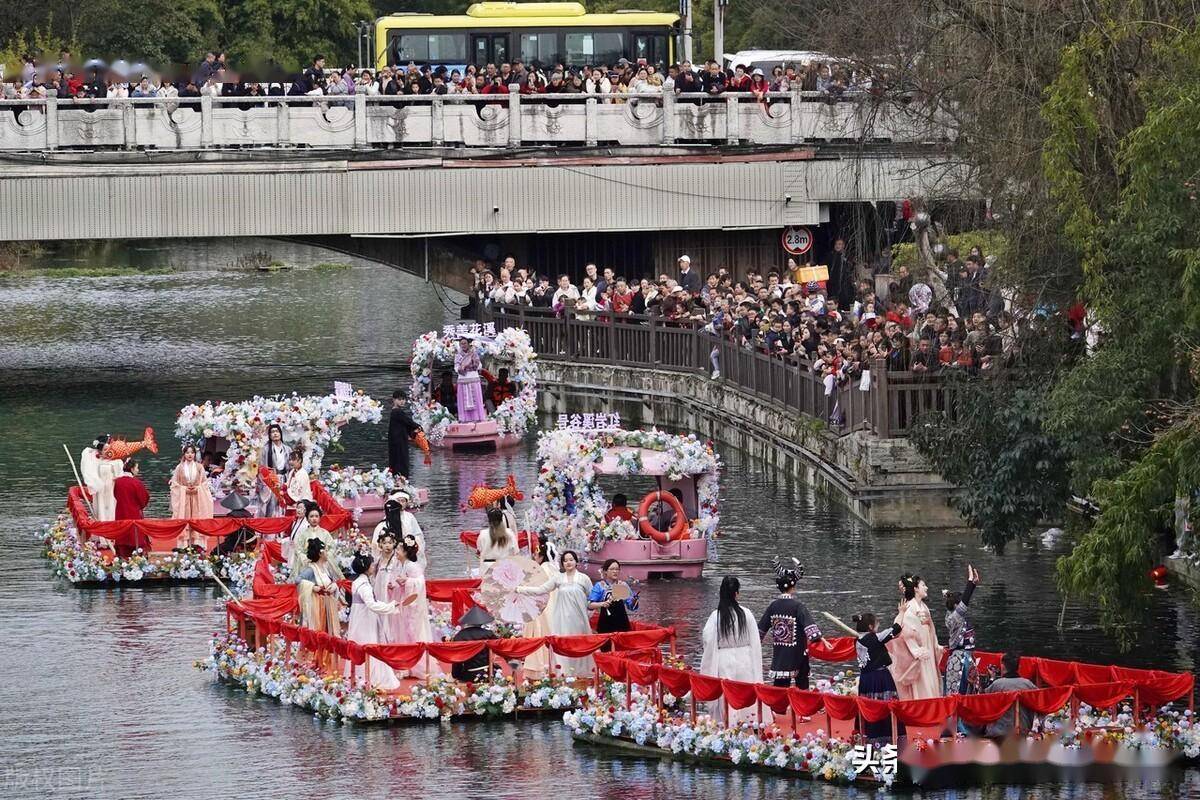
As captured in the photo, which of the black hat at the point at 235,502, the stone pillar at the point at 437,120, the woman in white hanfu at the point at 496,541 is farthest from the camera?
the stone pillar at the point at 437,120

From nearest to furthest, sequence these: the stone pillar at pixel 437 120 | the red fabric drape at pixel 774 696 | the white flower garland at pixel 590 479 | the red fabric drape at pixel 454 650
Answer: the red fabric drape at pixel 774 696, the red fabric drape at pixel 454 650, the white flower garland at pixel 590 479, the stone pillar at pixel 437 120

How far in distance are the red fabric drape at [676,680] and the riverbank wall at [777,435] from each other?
11063 mm

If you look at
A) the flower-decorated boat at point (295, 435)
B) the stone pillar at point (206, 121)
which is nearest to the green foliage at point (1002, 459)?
the flower-decorated boat at point (295, 435)

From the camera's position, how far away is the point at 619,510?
26969 millimetres

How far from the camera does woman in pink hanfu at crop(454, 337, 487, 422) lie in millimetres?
38406

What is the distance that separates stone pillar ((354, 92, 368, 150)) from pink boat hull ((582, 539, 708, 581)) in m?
18.5

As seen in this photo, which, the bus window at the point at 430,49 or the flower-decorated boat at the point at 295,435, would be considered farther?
the bus window at the point at 430,49

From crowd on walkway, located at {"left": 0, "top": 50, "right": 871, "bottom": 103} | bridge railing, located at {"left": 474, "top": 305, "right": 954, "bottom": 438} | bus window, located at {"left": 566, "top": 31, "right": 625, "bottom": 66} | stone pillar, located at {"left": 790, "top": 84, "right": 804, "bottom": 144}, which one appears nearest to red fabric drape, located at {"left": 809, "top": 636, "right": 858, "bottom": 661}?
bridge railing, located at {"left": 474, "top": 305, "right": 954, "bottom": 438}

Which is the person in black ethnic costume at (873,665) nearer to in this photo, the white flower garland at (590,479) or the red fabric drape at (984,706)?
the red fabric drape at (984,706)

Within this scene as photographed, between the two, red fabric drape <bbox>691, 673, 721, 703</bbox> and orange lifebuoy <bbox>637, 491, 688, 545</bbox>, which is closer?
red fabric drape <bbox>691, 673, 721, 703</bbox>

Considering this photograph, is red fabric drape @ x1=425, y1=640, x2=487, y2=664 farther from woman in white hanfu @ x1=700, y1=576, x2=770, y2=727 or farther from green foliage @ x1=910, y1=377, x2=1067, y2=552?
green foliage @ x1=910, y1=377, x2=1067, y2=552

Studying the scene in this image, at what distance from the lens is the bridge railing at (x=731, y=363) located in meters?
29.4

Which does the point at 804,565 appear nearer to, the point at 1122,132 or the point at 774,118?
the point at 1122,132

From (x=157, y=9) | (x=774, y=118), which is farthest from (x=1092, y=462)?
(x=157, y=9)
